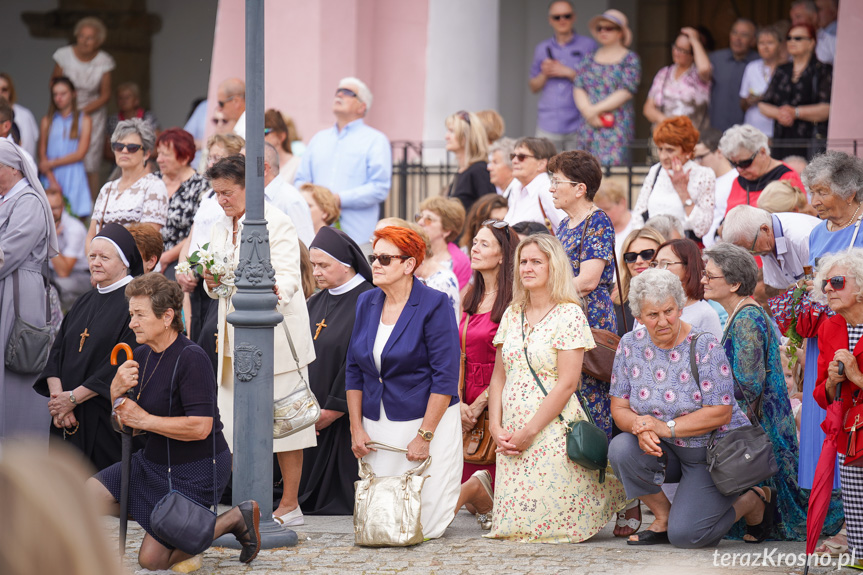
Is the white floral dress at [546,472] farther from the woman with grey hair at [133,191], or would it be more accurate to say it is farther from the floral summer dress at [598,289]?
the woman with grey hair at [133,191]

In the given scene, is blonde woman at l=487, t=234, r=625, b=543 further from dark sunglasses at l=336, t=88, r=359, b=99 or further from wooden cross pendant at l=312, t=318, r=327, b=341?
dark sunglasses at l=336, t=88, r=359, b=99

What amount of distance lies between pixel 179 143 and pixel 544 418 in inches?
160

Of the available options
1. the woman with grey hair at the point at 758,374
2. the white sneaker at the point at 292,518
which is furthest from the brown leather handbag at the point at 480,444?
the woman with grey hair at the point at 758,374

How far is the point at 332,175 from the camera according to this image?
10391mm

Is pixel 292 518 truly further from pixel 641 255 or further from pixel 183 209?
pixel 183 209

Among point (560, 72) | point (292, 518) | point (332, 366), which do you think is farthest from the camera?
point (560, 72)

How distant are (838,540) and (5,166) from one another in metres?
5.57

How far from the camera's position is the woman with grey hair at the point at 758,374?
21.6 feet

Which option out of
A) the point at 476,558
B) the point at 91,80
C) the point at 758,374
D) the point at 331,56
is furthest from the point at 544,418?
the point at 91,80

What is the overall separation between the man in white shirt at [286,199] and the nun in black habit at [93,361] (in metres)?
1.26

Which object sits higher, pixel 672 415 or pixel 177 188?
pixel 177 188

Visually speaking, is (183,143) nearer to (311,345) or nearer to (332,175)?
(332,175)

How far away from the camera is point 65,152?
13406 millimetres

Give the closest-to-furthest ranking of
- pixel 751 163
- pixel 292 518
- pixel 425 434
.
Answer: pixel 425 434 → pixel 292 518 → pixel 751 163
